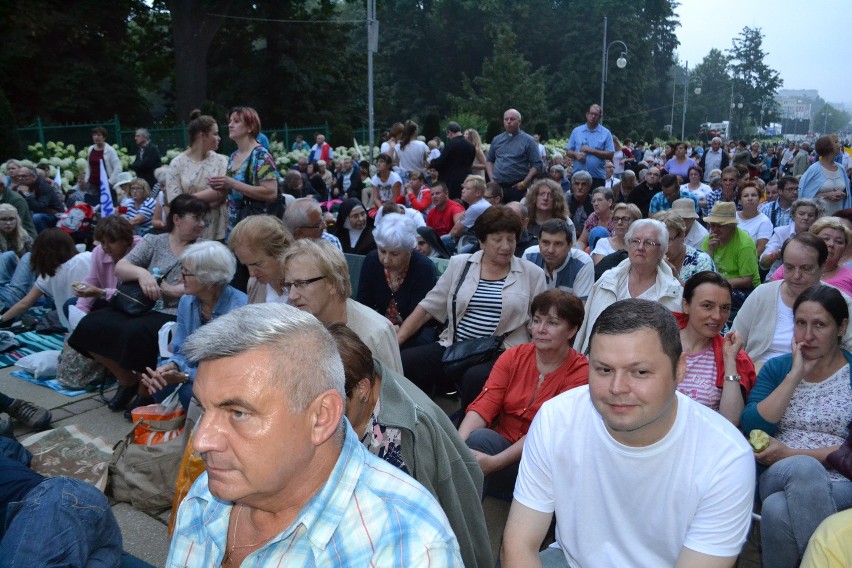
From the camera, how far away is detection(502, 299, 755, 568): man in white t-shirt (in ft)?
6.97

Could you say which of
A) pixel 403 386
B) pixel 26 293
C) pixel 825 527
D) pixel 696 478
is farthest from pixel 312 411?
pixel 26 293

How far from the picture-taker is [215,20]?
91.2 feet

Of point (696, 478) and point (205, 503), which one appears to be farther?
point (696, 478)

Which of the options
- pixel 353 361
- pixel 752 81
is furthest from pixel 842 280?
pixel 752 81

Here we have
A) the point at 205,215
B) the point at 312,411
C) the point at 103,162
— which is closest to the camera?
the point at 312,411

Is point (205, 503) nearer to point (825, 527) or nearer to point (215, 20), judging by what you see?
point (825, 527)

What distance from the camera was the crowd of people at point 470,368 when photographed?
1.55 metres

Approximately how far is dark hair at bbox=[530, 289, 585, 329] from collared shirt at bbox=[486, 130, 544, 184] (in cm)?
572

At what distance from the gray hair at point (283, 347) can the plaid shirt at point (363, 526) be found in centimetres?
19

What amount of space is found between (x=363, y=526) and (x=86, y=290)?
4812 millimetres

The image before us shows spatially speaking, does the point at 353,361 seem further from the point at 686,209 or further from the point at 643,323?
the point at 686,209

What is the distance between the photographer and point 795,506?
9.66 feet

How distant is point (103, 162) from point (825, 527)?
12.7 metres

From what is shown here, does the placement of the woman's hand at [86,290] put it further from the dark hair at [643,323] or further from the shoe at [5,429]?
the dark hair at [643,323]
